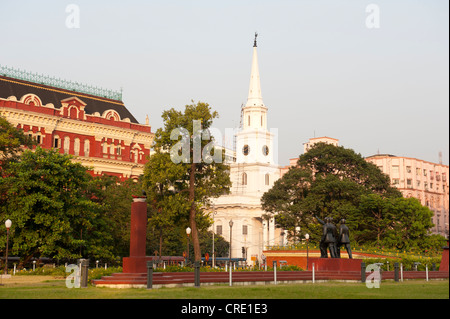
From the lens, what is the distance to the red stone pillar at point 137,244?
25.0m

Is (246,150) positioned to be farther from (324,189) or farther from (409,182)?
(324,189)

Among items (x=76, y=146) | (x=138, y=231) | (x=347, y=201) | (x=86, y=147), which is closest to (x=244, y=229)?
(x=86, y=147)

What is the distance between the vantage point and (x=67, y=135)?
6981 cm

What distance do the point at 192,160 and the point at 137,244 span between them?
19.7 m

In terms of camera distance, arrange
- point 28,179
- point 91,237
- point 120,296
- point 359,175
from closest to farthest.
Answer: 1. point 120,296
2. point 28,179
3. point 91,237
4. point 359,175

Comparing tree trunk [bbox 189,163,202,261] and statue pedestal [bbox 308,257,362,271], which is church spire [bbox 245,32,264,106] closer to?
tree trunk [bbox 189,163,202,261]

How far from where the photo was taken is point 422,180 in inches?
4646

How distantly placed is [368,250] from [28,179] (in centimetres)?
2986

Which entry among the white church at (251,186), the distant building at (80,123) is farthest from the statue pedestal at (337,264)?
the white church at (251,186)

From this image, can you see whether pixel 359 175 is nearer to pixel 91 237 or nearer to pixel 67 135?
pixel 91 237

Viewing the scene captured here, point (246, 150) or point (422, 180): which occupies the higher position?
point (246, 150)

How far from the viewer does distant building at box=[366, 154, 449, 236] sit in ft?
371

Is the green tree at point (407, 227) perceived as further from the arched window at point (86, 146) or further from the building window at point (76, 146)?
the building window at point (76, 146)
